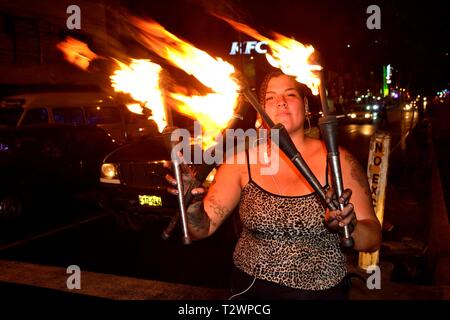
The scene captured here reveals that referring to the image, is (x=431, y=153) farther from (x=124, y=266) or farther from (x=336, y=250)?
(x=336, y=250)

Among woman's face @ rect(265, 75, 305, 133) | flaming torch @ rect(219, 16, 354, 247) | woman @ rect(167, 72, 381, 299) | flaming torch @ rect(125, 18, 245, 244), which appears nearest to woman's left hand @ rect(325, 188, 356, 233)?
flaming torch @ rect(219, 16, 354, 247)

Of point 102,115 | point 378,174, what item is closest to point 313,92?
point 378,174

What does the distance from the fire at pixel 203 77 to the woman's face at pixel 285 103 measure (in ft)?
0.92

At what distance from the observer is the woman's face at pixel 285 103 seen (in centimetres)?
256

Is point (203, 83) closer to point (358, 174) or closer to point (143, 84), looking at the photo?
point (143, 84)

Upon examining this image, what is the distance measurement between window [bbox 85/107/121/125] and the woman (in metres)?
13.0

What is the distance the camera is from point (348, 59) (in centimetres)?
1356

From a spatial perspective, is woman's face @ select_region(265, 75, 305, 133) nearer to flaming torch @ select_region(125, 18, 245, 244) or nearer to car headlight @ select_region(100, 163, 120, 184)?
flaming torch @ select_region(125, 18, 245, 244)

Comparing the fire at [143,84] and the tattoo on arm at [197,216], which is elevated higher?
the fire at [143,84]

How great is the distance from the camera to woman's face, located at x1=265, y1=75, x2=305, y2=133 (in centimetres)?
256

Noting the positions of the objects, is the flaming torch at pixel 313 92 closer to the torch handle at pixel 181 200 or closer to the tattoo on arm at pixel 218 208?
the torch handle at pixel 181 200

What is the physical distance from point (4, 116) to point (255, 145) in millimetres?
12019

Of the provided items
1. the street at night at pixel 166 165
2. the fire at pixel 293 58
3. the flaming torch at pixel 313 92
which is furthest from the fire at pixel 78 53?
the fire at pixel 293 58
